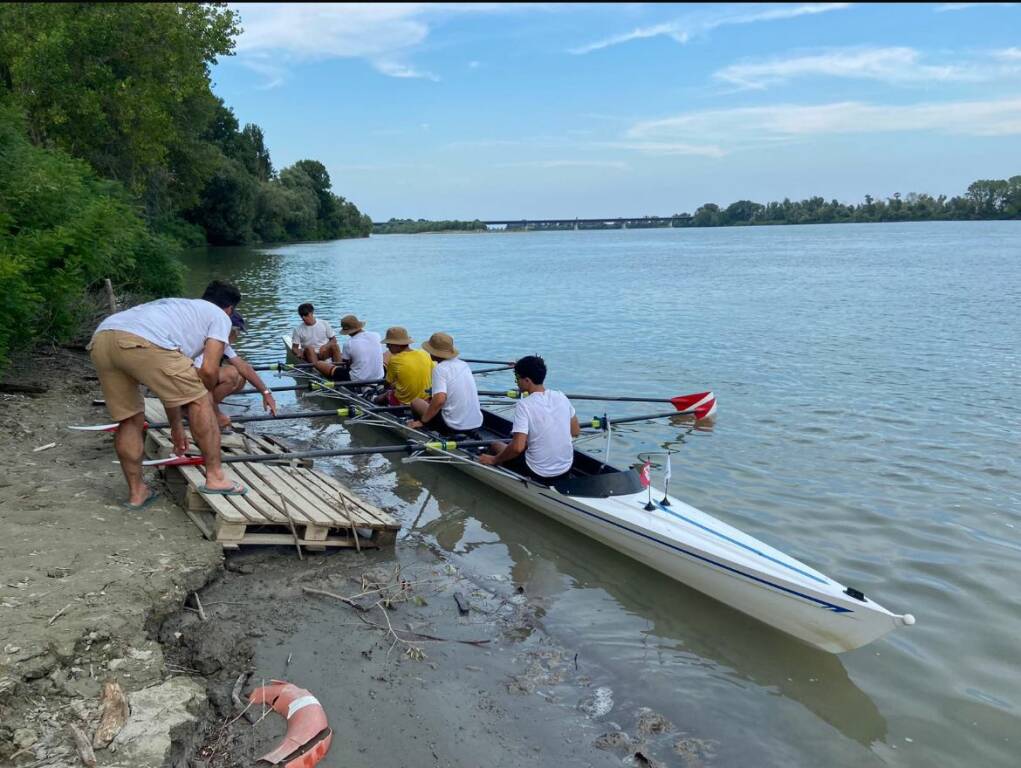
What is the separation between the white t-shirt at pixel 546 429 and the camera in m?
7.66

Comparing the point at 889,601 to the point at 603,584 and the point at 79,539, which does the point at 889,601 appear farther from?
the point at 79,539

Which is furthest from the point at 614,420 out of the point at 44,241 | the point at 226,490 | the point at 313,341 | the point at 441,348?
the point at 44,241

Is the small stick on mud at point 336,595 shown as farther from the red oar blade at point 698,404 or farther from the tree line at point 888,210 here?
the tree line at point 888,210

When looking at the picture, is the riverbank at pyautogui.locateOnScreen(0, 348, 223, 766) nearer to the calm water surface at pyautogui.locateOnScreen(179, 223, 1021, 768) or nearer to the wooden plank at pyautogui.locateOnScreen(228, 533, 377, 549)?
the wooden plank at pyautogui.locateOnScreen(228, 533, 377, 549)

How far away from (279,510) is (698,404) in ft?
25.9

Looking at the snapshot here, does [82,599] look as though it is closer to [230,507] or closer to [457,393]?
[230,507]

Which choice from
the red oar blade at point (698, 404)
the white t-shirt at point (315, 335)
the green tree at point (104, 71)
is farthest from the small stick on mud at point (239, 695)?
the green tree at point (104, 71)

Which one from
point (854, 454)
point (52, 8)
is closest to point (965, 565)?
point (854, 454)

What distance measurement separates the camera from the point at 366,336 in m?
13.0

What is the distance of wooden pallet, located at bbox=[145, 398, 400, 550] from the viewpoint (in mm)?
6363

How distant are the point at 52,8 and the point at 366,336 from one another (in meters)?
19.6

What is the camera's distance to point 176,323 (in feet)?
20.8

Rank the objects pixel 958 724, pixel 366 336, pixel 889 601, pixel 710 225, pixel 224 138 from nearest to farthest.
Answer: pixel 958 724 < pixel 889 601 < pixel 366 336 < pixel 224 138 < pixel 710 225

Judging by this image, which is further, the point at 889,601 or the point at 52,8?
the point at 52,8
